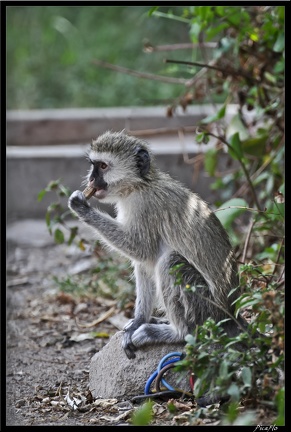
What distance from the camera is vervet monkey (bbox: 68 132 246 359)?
17.0ft

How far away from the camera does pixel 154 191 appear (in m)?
5.62

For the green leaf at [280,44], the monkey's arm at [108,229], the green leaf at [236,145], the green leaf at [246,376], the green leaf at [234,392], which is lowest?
the green leaf at [234,392]

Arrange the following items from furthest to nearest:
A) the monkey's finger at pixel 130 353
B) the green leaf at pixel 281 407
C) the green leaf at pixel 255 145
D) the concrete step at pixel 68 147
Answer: the concrete step at pixel 68 147
the green leaf at pixel 255 145
the monkey's finger at pixel 130 353
the green leaf at pixel 281 407

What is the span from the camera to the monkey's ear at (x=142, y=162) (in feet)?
18.6

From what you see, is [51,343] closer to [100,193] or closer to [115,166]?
[100,193]

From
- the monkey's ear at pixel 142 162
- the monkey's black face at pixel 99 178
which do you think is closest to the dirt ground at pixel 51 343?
the monkey's black face at pixel 99 178

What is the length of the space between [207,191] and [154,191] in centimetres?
456

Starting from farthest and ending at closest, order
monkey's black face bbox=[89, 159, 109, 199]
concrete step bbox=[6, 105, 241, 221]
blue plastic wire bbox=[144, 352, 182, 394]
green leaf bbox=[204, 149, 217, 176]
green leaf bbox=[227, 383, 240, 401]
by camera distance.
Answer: concrete step bbox=[6, 105, 241, 221] → green leaf bbox=[204, 149, 217, 176] → monkey's black face bbox=[89, 159, 109, 199] → blue plastic wire bbox=[144, 352, 182, 394] → green leaf bbox=[227, 383, 240, 401]

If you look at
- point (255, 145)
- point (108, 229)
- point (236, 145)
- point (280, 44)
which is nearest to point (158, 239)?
point (108, 229)

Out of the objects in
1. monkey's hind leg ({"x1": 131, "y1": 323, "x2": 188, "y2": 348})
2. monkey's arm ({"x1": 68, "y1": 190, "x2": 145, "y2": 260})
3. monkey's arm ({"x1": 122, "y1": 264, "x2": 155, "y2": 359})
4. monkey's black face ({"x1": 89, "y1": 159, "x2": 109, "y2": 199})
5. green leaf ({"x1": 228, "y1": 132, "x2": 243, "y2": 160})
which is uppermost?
green leaf ({"x1": 228, "y1": 132, "x2": 243, "y2": 160})

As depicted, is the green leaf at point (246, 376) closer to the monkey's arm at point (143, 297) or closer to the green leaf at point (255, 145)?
the monkey's arm at point (143, 297)

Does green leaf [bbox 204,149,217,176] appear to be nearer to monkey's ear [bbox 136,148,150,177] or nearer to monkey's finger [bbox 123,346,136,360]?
monkey's ear [bbox 136,148,150,177]

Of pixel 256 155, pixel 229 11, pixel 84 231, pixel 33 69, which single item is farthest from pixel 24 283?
pixel 33 69

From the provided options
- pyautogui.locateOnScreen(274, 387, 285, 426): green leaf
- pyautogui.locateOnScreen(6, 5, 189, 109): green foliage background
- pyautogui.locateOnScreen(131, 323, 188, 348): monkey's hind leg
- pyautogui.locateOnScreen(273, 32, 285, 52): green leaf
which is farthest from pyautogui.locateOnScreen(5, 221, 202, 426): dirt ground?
pyautogui.locateOnScreen(6, 5, 189, 109): green foliage background
